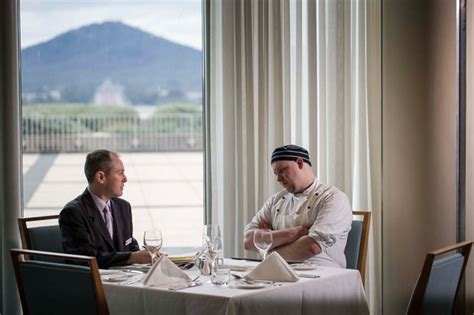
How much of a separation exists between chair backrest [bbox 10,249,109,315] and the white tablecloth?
17 centimetres

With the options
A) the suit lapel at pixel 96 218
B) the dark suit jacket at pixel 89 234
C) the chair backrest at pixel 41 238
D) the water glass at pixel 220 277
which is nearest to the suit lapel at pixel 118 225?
the dark suit jacket at pixel 89 234

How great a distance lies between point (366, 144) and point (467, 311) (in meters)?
1.36

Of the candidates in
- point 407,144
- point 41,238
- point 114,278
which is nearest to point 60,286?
point 114,278

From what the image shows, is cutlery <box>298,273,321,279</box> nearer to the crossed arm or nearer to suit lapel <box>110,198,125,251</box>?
the crossed arm

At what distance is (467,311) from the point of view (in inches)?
180

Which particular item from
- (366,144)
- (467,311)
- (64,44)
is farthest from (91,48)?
(467,311)

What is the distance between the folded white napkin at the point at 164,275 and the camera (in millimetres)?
3527

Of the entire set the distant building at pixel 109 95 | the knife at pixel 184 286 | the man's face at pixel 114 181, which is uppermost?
the distant building at pixel 109 95

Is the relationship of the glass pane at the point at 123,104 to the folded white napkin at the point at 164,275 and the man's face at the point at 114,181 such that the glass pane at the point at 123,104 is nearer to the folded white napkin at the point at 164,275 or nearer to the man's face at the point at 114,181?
the man's face at the point at 114,181

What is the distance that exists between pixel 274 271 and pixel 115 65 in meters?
2.59

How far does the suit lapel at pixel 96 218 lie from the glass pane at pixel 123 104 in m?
1.45

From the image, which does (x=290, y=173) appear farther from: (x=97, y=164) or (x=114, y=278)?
(x=114, y=278)

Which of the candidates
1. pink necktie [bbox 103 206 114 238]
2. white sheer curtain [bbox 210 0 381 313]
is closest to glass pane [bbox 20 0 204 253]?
white sheer curtain [bbox 210 0 381 313]

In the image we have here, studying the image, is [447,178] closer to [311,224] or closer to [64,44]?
[311,224]
